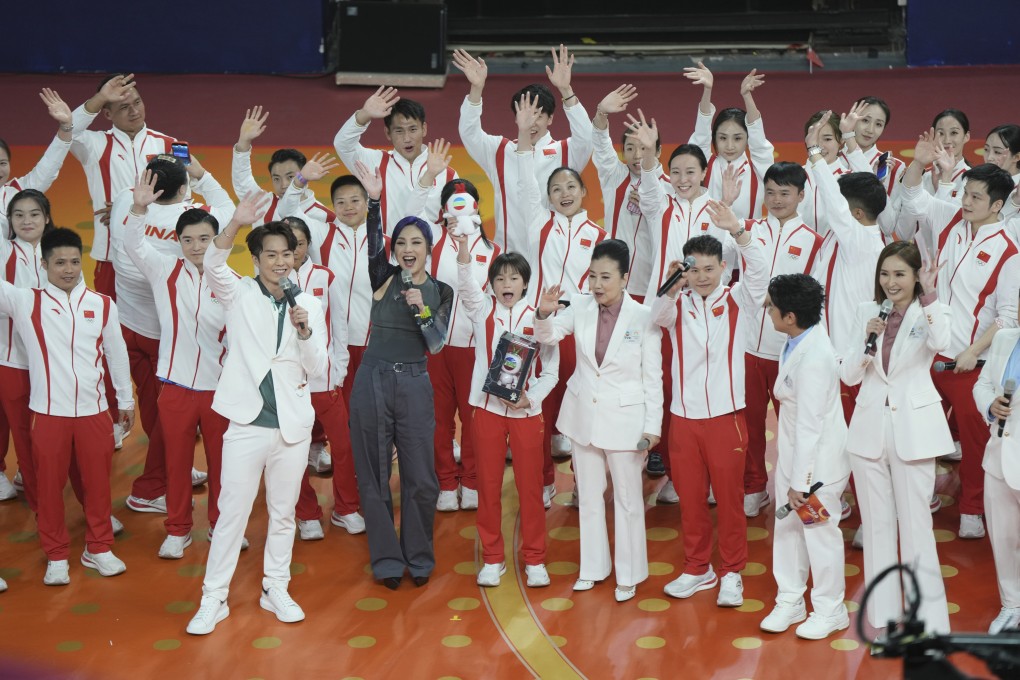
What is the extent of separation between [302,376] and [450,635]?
1262mm

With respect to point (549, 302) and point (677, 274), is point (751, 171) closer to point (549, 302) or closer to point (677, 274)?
point (677, 274)

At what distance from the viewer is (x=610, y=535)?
239 inches

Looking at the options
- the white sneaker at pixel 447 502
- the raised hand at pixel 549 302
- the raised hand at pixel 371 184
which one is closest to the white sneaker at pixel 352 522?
the white sneaker at pixel 447 502

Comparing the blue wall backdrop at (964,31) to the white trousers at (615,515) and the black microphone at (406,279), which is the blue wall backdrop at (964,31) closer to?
the white trousers at (615,515)

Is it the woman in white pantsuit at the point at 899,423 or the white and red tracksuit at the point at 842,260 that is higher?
the white and red tracksuit at the point at 842,260

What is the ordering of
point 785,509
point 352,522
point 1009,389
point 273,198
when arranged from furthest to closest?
point 273,198
point 352,522
point 785,509
point 1009,389

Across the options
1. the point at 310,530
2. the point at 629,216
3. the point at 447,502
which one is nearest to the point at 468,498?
the point at 447,502

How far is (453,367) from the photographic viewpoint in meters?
6.36

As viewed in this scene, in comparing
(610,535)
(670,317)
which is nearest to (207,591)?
(610,535)

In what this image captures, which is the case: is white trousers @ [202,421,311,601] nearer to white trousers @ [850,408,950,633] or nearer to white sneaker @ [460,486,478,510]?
white sneaker @ [460,486,478,510]

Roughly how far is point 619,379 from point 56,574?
271cm

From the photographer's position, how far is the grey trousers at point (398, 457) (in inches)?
222

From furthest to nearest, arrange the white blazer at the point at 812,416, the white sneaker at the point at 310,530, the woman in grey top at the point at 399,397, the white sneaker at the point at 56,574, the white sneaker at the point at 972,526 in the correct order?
the white sneaker at the point at 310,530 < the white sneaker at the point at 972,526 < the white sneaker at the point at 56,574 < the woman in grey top at the point at 399,397 < the white blazer at the point at 812,416

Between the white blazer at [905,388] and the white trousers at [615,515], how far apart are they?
38.3 inches
